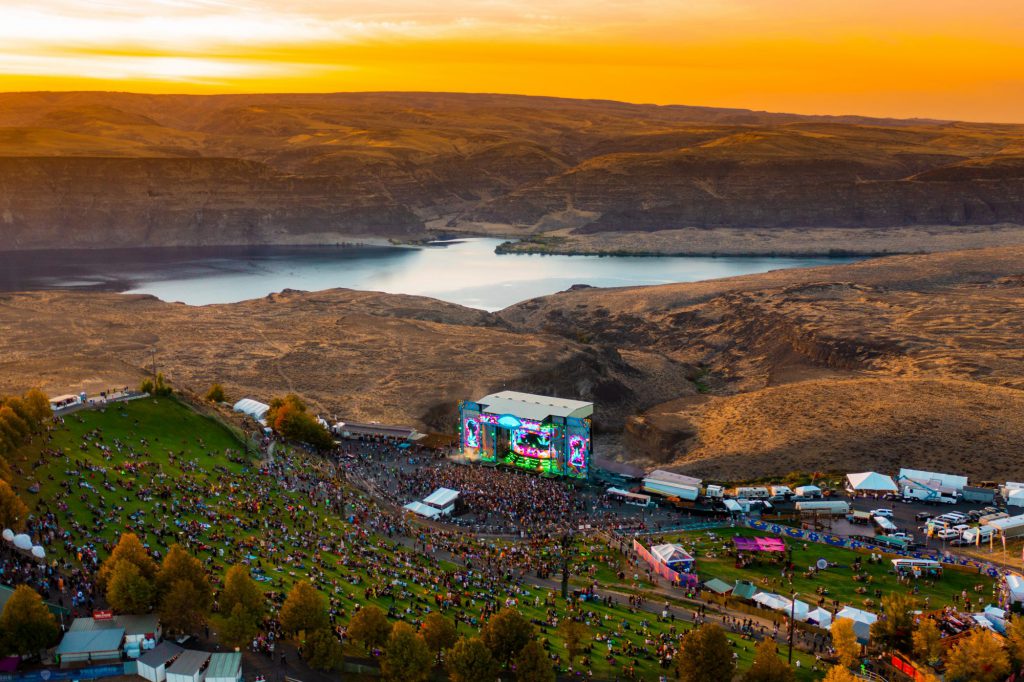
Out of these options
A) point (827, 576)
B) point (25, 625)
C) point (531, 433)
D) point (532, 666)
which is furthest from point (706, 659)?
point (531, 433)

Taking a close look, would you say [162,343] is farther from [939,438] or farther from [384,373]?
[939,438]

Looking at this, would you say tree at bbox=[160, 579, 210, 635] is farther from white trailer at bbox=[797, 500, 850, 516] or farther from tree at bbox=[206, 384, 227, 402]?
tree at bbox=[206, 384, 227, 402]

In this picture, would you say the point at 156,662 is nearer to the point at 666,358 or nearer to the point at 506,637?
the point at 506,637

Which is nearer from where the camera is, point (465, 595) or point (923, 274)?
point (465, 595)

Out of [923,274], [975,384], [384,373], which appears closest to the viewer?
[975,384]

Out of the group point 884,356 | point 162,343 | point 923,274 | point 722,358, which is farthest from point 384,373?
point 923,274

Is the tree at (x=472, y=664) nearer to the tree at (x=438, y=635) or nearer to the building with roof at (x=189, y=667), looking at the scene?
the tree at (x=438, y=635)

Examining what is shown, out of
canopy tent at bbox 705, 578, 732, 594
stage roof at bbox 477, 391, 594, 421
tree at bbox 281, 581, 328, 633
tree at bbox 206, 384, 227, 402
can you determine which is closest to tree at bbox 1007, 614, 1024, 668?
canopy tent at bbox 705, 578, 732, 594
